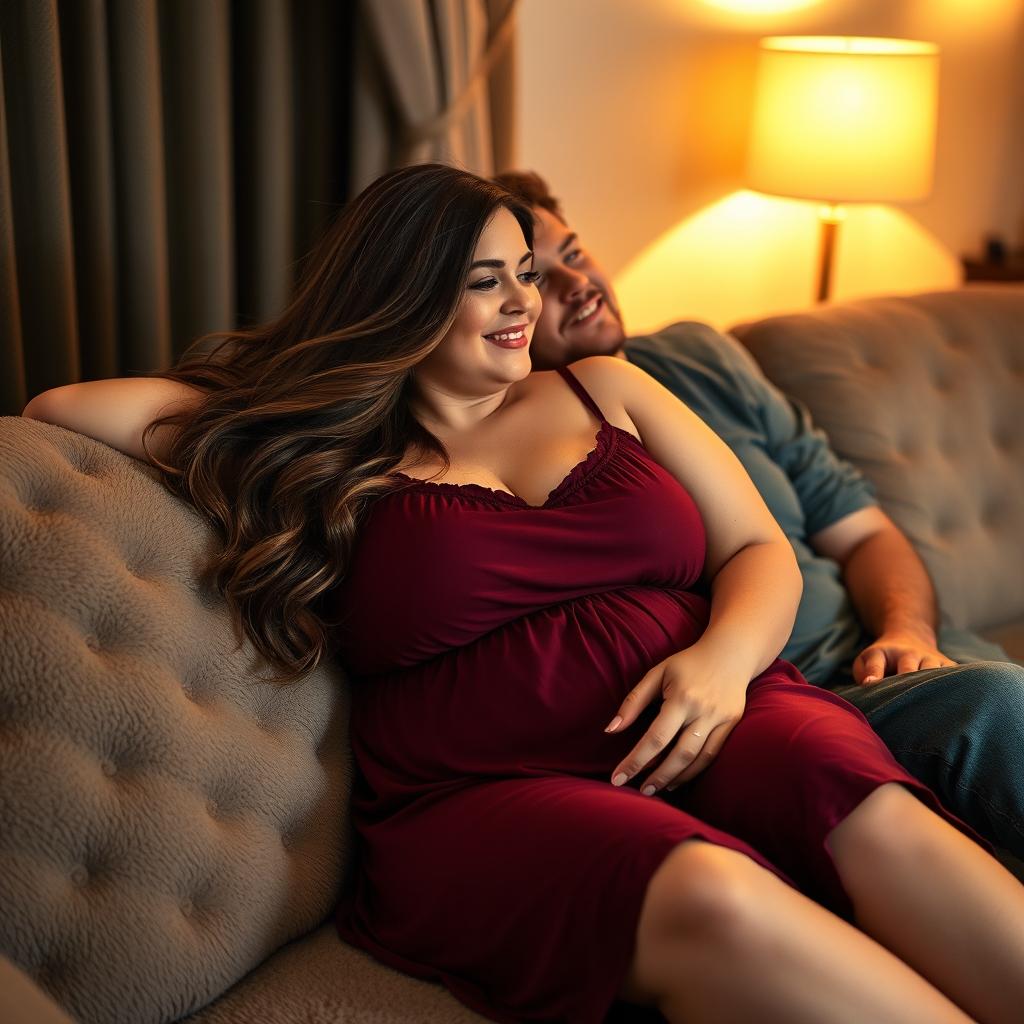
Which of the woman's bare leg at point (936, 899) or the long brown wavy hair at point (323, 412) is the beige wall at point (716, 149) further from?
the woman's bare leg at point (936, 899)

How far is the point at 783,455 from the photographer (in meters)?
2.08

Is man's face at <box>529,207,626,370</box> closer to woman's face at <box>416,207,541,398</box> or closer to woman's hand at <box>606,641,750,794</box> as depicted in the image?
woman's face at <box>416,207,541,398</box>

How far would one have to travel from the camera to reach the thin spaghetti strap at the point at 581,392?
5.62 feet

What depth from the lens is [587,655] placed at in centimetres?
150

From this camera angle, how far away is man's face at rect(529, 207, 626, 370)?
2031 mm

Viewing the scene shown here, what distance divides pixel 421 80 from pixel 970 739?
4.91 ft

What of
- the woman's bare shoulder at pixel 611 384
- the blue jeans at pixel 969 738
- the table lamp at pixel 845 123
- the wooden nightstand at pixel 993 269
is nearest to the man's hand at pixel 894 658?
the blue jeans at pixel 969 738

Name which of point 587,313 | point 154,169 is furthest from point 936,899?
point 154,169

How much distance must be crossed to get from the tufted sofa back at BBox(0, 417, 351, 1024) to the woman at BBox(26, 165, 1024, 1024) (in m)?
0.06

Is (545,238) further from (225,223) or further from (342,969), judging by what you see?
(342,969)

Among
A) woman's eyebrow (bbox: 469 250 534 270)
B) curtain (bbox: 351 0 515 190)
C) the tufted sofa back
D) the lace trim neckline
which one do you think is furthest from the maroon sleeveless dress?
curtain (bbox: 351 0 515 190)

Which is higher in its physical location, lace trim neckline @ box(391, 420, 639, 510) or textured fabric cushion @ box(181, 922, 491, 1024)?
lace trim neckline @ box(391, 420, 639, 510)

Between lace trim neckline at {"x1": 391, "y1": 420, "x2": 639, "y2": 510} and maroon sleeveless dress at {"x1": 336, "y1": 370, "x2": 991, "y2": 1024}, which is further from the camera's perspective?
lace trim neckline at {"x1": 391, "y1": 420, "x2": 639, "y2": 510}

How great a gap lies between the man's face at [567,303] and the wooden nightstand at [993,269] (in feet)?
6.81
